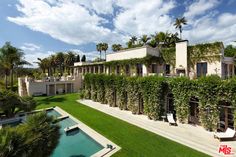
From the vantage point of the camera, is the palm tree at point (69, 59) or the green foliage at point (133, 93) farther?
the palm tree at point (69, 59)

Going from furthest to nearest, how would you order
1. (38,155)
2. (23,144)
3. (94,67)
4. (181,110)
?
(94,67), (181,110), (38,155), (23,144)

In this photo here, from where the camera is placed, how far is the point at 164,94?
19.4 m

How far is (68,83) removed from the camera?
139ft

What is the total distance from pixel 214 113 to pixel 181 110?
3110 millimetres

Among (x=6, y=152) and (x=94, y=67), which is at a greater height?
(x=94, y=67)

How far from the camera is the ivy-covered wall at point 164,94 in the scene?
14898 mm

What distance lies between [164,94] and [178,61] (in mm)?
7841

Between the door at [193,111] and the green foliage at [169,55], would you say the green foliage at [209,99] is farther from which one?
the green foliage at [169,55]

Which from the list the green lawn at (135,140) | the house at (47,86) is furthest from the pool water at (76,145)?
the house at (47,86)

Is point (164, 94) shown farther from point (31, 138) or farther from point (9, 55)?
point (9, 55)

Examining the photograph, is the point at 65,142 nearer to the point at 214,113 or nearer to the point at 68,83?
the point at 214,113

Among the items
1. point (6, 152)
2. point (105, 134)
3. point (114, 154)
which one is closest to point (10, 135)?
point (6, 152)

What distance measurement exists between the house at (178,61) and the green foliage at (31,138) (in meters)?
14.4

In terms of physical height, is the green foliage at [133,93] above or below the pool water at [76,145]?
above
